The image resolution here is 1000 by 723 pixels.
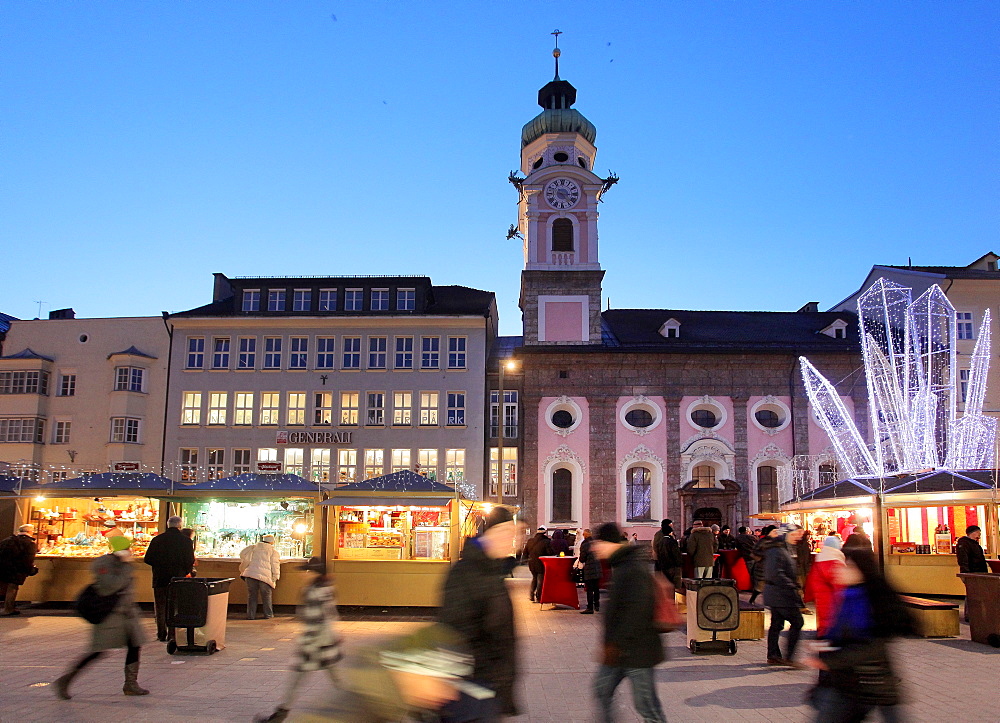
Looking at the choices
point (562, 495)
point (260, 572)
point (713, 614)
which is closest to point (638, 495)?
point (562, 495)

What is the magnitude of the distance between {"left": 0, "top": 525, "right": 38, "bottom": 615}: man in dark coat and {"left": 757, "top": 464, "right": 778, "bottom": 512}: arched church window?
28762mm

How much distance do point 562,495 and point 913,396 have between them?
1394 cm

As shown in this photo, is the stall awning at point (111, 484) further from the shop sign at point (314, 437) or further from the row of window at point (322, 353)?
the row of window at point (322, 353)

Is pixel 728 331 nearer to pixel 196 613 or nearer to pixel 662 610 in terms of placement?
pixel 196 613

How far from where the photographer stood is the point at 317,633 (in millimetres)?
8406

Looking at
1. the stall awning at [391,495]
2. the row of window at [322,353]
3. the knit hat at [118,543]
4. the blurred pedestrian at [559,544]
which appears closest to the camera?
the knit hat at [118,543]

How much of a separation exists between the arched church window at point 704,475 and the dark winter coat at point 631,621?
106ft

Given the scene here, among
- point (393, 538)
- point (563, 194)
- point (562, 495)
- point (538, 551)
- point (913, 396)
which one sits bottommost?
point (538, 551)

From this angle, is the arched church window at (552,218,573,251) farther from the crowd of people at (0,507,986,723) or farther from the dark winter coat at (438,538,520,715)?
the dark winter coat at (438,538,520,715)

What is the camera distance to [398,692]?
5.38m

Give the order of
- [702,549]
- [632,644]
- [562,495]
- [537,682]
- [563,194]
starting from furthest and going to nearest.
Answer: [563,194], [562,495], [702,549], [537,682], [632,644]

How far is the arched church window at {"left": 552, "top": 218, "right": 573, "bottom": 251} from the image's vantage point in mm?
41781

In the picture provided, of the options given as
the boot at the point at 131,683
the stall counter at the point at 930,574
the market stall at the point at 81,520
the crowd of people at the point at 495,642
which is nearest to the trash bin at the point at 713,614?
the crowd of people at the point at 495,642

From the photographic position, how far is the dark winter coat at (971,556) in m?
14.9
